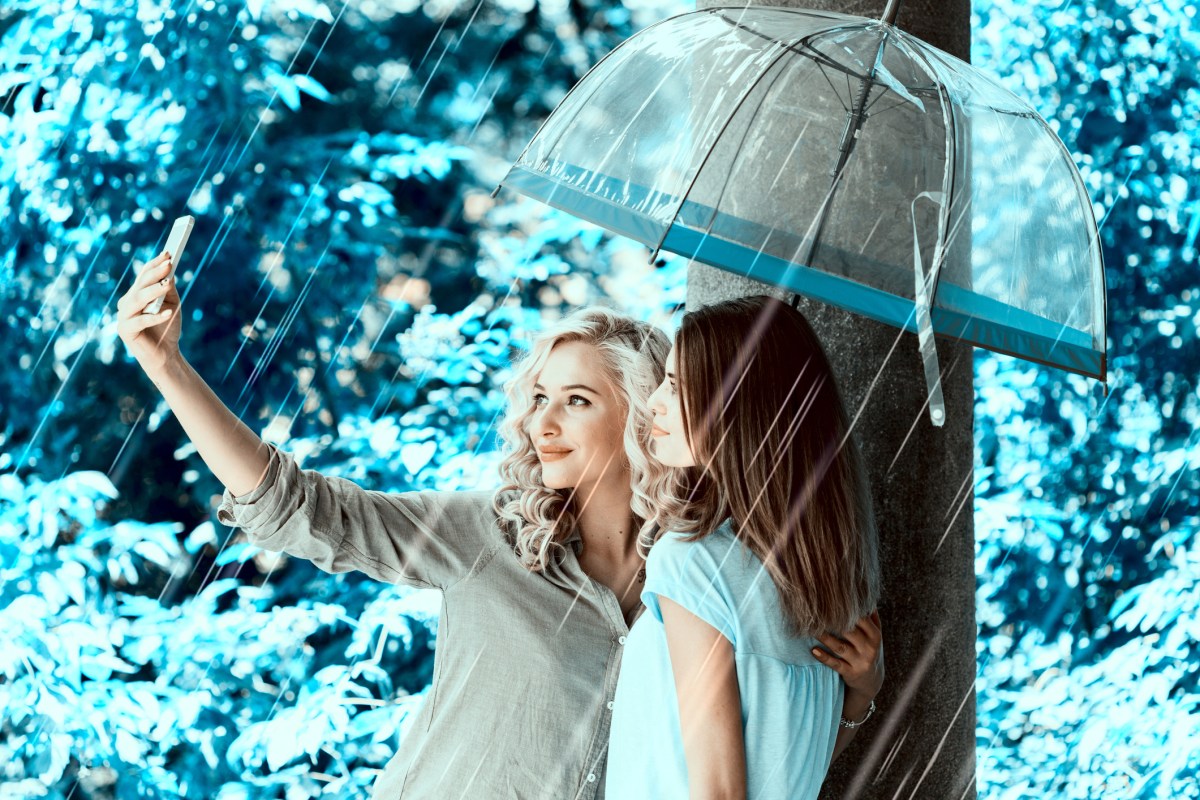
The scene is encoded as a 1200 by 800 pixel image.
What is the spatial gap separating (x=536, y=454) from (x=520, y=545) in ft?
0.84

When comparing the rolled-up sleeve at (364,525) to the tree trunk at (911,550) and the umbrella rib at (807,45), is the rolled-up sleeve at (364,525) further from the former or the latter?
the umbrella rib at (807,45)

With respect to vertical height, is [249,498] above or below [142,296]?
below

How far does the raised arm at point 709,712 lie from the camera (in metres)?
1.62

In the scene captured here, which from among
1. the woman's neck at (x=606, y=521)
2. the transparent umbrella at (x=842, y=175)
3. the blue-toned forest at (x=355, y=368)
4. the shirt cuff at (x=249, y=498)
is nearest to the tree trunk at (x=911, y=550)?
the transparent umbrella at (x=842, y=175)

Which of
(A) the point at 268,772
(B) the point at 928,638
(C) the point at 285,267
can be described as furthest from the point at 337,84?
(B) the point at 928,638

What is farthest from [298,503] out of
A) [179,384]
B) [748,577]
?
[748,577]

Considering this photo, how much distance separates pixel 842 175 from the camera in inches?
80.5

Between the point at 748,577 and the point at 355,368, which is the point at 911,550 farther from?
the point at 355,368

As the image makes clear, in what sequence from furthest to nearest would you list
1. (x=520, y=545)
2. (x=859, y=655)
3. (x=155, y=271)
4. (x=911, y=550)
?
(x=520, y=545) < (x=911, y=550) < (x=859, y=655) < (x=155, y=271)

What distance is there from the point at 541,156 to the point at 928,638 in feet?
3.70

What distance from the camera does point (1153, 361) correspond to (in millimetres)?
4191

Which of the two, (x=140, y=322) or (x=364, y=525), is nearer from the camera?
(x=140, y=322)

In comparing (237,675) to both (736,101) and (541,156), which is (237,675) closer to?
(541,156)

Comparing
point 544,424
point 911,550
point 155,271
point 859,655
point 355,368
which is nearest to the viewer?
point 155,271
